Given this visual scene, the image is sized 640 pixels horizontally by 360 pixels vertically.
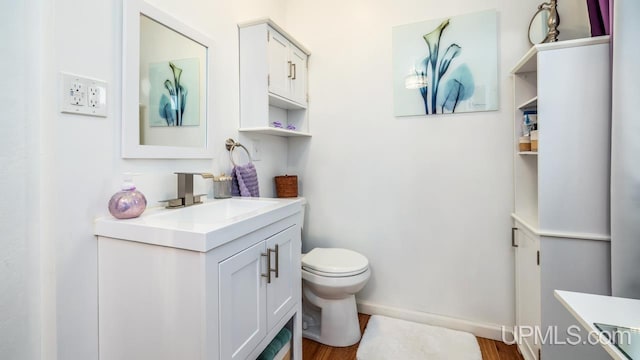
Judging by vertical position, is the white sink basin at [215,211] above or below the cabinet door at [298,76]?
below

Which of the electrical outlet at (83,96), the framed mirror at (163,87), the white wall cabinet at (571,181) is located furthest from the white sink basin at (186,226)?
the white wall cabinet at (571,181)

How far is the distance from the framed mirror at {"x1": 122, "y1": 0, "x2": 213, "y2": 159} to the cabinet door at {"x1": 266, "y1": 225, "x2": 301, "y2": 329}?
610mm

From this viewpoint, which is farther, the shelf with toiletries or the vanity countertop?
the shelf with toiletries

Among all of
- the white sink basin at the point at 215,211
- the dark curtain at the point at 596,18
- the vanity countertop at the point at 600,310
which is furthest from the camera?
the dark curtain at the point at 596,18

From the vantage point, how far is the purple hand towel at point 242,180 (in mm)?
1645

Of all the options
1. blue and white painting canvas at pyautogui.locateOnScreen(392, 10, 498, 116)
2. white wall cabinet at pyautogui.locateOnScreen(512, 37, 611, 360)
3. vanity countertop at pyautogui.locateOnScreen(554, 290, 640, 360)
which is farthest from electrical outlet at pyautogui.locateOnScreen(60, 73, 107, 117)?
white wall cabinet at pyautogui.locateOnScreen(512, 37, 611, 360)

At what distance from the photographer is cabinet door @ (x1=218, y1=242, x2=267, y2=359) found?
0.91 metres

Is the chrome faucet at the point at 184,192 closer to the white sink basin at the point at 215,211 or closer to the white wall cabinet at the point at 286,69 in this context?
the white sink basin at the point at 215,211

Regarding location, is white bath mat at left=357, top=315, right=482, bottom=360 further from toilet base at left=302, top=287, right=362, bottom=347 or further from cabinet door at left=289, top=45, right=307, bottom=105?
cabinet door at left=289, top=45, right=307, bottom=105

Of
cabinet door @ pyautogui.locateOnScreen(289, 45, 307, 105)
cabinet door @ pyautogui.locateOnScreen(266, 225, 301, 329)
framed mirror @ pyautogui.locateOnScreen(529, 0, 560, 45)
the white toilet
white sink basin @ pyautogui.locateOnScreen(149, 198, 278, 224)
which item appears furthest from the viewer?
cabinet door @ pyautogui.locateOnScreen(289, 45, 307, 105)

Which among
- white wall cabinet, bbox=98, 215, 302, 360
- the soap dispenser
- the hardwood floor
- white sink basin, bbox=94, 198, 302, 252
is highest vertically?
the soap dispenser

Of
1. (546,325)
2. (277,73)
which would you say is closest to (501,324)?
(546,325)

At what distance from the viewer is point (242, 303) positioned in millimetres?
1007

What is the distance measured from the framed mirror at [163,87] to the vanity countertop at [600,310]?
58.9 inches
